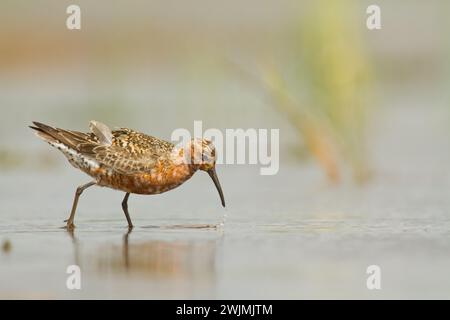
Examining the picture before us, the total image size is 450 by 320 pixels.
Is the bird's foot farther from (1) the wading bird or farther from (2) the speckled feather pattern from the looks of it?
(2) the speckled feather pattern

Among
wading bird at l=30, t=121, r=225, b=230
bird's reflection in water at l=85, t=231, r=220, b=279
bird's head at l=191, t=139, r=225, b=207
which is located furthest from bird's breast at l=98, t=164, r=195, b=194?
bird's reflection in water at l=85, t=231, r=220, b=279

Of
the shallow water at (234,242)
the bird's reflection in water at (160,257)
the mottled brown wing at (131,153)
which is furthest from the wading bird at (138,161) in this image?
the bird's reflection in water at (160,257)

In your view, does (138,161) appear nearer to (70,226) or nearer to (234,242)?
(70,226)

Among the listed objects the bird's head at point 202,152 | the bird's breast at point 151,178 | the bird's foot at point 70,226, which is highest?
the bird's head at point 202,152

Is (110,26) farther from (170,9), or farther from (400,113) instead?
(400,113)

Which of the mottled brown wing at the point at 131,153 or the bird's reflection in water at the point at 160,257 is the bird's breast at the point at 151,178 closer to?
the mottled brown wing at the point at 131,153

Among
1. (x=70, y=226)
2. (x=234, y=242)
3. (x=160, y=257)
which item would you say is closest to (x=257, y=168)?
(x=70, y=226)
